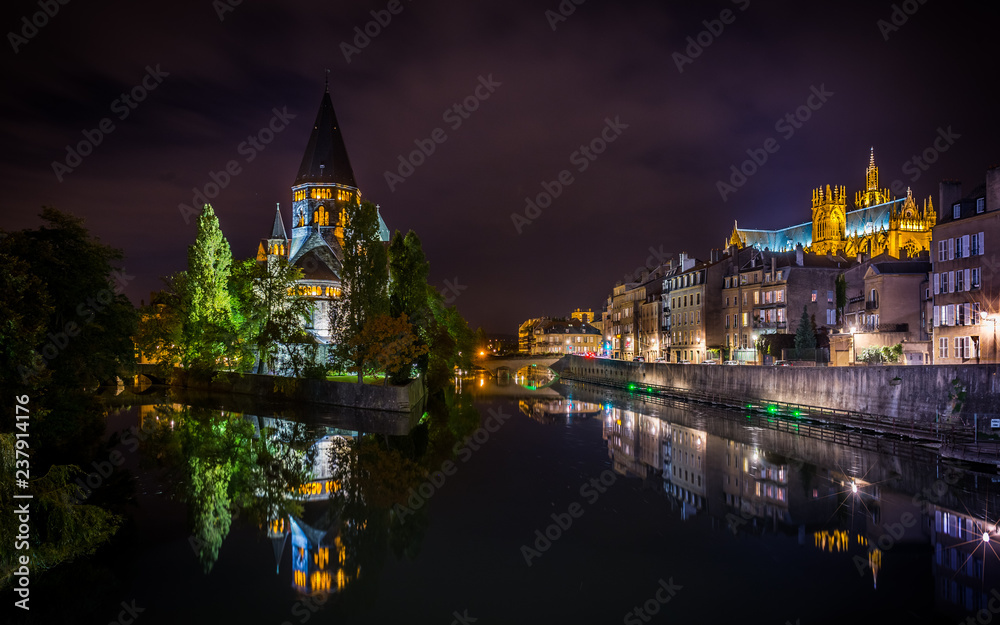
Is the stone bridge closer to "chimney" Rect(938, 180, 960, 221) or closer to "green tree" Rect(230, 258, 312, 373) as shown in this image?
"green tree" Rect(230, 258, 312, 373)

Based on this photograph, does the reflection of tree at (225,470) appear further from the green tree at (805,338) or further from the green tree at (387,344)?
the green tree at (805,338)

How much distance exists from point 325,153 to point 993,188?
75.1 meters

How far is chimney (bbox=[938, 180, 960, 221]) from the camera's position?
134ft

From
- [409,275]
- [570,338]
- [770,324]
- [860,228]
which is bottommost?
[570,338]

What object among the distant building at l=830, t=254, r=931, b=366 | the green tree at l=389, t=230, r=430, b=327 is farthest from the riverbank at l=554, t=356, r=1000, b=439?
the green tree at l=389, t=230, r=430, b=327

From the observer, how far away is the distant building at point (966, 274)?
37312mm

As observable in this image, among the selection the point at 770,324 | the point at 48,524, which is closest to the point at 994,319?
the point at 770,324

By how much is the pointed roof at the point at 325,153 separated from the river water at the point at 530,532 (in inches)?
2269

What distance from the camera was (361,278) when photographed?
171 feet

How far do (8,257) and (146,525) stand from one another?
29.9ft

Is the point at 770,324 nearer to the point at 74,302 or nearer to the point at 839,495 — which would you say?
the point at 839,495

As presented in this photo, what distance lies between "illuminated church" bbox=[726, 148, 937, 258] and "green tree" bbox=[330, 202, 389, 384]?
2486 inches

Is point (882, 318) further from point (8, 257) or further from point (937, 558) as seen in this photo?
point (8, 257)

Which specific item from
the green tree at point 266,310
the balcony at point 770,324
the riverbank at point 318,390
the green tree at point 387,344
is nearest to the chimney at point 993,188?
the balcony at point 770,324
